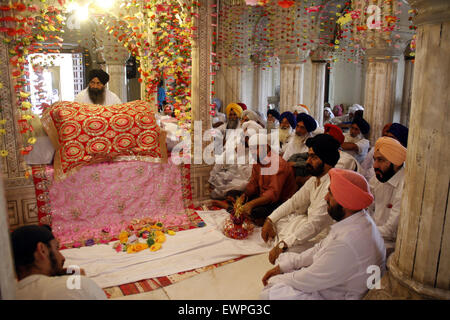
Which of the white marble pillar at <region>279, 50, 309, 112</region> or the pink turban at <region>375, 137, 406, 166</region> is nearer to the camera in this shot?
the pink turban at <region>375, 137, 406, 166</region>

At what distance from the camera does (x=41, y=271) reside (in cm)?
187

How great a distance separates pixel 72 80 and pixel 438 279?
1185cm

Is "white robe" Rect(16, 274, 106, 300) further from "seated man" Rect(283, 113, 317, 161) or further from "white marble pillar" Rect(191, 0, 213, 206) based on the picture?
"seated man" Rect(283, 113, 317, 161)

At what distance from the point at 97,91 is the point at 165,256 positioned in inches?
111

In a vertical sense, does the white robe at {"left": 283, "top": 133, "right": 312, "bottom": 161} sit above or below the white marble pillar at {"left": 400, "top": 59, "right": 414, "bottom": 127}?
below

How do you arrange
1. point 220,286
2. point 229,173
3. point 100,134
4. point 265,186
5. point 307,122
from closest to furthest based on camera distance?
point 220,286 → point 265,186 → point 100,134 → point 229,173 → point 307,122

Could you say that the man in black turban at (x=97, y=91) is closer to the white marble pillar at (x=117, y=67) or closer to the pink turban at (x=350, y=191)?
the white marble pillar at (x=117, y=67)

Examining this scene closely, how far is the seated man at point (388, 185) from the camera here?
2.88m

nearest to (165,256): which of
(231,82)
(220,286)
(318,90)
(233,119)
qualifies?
(220,286)

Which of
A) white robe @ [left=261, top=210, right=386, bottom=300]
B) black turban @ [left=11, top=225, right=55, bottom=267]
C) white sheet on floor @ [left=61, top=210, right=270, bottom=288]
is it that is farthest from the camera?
white sheet on floor @ [left=61, top=210, right=270, bottom=288]

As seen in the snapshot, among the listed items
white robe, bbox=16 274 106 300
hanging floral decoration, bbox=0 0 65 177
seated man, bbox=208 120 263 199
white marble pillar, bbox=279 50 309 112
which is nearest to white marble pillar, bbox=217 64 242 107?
white marble pillar, bbox=279 50 309 112

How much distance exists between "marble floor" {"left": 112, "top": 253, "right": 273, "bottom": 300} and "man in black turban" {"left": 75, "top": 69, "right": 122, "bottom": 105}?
316cm

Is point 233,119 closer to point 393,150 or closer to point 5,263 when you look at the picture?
point 393,150

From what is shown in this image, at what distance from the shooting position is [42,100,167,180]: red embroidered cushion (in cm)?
398
